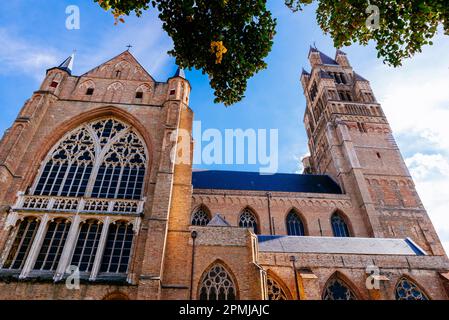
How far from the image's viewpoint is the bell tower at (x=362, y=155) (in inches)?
844

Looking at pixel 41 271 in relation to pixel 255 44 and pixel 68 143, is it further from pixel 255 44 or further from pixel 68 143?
pixel 255 44

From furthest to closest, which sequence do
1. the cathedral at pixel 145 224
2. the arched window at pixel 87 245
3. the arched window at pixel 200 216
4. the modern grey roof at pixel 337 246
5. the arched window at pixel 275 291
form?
the arched window at pixel 200 216 < the modern grey roof at pixel 337 246 < the arched window at pixel 275 291 < the arched window at pixel 87 245 < the cathedral at pixel 145 224

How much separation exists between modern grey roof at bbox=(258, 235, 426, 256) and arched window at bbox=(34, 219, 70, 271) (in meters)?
9.41

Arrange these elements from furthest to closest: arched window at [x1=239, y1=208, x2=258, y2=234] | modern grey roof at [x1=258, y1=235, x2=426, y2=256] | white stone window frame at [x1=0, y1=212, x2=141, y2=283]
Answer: arched window at [x1=239, y1=208, x2=258, y2=234] < modern grey roof at [x1=258, y1=235, x2=426, y2=256] < white stone window frame at [x1=0, y1=212, x2=141, y2=283]

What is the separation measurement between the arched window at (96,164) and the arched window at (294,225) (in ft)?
43.0

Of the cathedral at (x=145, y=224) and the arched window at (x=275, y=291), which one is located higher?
the cathedral at (x=145, y=224)

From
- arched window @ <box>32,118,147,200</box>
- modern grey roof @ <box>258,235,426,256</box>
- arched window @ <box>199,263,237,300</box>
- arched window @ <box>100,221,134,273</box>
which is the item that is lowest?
arched window @ <box>199,263,237,300</box>

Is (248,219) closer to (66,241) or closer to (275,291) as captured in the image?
(275,291)

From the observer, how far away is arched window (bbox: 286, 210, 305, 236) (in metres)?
21.2

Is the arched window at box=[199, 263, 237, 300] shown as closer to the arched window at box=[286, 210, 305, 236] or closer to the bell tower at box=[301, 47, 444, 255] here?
the arched window at box=[286, 210, 305, 236]

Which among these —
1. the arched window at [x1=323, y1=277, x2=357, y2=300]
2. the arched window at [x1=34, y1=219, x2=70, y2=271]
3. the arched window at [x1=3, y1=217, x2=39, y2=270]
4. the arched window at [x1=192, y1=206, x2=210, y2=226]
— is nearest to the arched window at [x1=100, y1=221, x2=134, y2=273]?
the arched window at [x1=34, y1=219, x2=70, y2=271]

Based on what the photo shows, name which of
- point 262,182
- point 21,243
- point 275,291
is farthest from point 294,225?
point 21,243

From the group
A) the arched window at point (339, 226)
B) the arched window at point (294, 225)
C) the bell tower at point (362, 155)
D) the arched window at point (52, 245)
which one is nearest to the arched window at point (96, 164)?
the arched window at point (52, 245)

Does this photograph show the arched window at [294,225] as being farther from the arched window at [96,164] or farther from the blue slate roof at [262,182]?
the arched window at [96,164]
